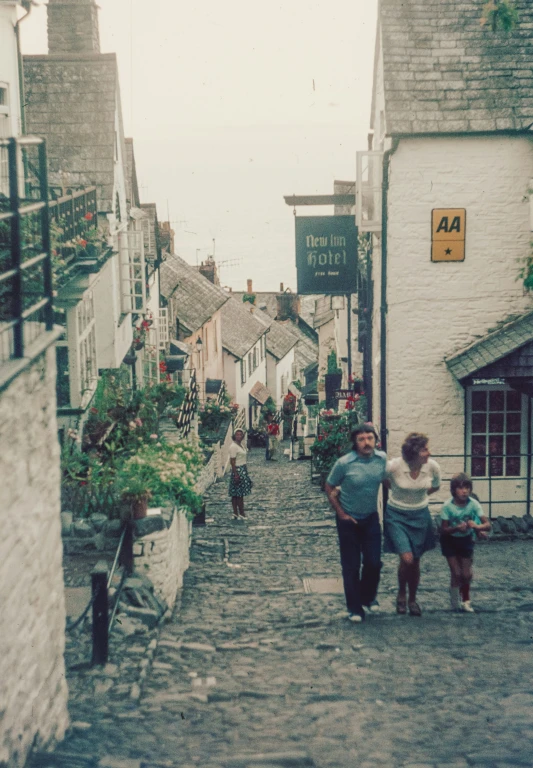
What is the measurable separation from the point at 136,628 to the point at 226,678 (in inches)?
46.7

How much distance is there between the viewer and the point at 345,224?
655 inches

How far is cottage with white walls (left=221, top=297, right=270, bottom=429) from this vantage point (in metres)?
45.5

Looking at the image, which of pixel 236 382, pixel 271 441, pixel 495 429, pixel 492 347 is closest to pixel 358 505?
pixel 492 347

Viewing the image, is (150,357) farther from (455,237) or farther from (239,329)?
(239,329)

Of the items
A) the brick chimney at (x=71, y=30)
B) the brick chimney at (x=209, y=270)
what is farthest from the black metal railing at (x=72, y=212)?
the brick chimney at (x=209, y=270)

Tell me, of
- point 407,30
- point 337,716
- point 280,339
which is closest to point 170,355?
point 407,30

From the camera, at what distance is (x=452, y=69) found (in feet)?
50.6

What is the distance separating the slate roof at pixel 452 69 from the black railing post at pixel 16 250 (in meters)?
10.5

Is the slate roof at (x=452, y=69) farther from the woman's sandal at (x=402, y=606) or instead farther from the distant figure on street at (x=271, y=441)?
the distant figure on street at (x=271, y=441)

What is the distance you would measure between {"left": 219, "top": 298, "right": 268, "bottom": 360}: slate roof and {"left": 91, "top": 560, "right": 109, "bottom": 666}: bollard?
1513 inches

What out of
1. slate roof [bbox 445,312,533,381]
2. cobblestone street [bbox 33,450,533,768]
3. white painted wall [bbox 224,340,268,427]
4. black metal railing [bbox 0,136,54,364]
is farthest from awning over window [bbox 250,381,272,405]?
black metal railing [bbox 0,136,54,364]

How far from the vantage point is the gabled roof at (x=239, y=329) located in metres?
46.2

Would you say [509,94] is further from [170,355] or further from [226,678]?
[170,355]

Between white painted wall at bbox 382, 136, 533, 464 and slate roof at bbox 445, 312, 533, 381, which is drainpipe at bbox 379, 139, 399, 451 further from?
slate roof at bbox 445, 312, 533, 381
